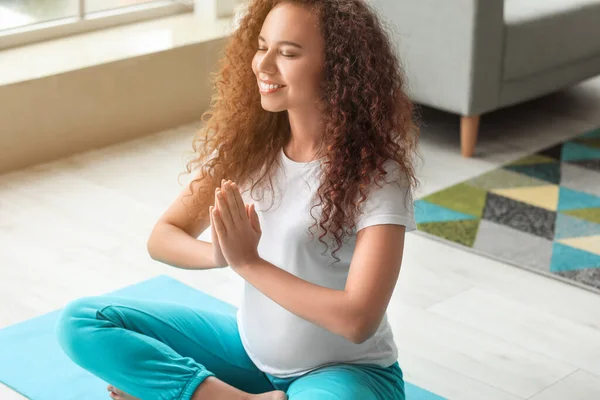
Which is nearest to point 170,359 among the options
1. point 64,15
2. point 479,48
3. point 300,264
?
point 300,264

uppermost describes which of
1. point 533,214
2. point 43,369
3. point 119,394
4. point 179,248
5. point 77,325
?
point 179,248

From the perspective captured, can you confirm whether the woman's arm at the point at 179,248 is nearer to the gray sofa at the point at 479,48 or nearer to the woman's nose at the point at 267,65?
the woman's nose at the point at 267,65

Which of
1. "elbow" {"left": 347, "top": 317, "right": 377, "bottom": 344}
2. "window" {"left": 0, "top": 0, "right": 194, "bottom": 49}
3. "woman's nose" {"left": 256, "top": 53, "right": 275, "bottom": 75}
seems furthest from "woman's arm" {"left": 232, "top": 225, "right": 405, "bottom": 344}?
"window" {"left": 0, "top": 0, "right": 194, "bottom": 49}

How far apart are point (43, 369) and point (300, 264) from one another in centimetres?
79

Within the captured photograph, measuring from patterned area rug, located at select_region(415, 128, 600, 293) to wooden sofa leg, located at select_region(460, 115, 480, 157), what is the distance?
16 centimetres

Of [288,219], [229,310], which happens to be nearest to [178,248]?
[288,219]

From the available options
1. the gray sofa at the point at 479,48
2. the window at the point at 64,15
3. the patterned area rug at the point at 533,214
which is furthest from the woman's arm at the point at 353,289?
the window at the point at 64,15

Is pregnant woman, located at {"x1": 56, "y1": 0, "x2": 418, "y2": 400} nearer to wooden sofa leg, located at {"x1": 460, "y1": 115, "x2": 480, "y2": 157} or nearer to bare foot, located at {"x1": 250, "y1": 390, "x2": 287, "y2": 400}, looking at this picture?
bare foot, located at {"x1": 250, "y1": 390, "x2": 287, "y2": 400}

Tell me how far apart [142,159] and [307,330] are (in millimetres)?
1939

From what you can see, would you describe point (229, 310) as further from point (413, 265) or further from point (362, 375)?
point (362, 375)

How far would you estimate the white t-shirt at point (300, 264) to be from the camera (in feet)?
5.46

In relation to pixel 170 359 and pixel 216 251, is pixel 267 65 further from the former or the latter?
pixel 170 359

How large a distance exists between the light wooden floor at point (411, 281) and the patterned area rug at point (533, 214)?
0.06 meters

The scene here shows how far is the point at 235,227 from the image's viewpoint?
159 cm
